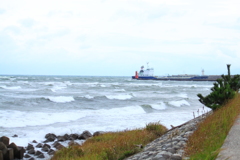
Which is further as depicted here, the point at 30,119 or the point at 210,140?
the point at 30,119

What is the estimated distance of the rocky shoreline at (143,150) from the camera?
233 inches

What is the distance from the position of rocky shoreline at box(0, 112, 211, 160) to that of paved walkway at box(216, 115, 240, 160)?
792 millimetres

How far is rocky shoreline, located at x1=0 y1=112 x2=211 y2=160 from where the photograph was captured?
19.5 feet

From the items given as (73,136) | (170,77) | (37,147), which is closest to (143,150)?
(37,147)

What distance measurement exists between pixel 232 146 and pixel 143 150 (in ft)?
9.08

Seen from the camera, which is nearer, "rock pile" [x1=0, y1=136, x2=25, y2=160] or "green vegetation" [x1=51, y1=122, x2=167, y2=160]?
"green vegetation" [x1=51, y1=122, x2=167, y2=160]

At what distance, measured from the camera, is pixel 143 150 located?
23.9 ft

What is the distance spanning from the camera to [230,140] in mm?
5355

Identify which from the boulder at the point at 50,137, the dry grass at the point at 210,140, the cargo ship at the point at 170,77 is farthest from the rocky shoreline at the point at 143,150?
the cargo ship at the point at 170,77

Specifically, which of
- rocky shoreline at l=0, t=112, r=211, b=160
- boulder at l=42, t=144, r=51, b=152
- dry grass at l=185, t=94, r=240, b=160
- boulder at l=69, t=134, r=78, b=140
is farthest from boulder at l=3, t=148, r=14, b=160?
dry grass at l=185, t=94, r=240, b=160

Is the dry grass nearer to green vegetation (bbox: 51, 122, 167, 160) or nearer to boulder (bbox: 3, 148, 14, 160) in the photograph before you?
green vegetation (bbox: 51, 122, 167, 160)

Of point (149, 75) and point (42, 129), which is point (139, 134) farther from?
point (149, 75)

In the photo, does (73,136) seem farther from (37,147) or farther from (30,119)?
(30,119)

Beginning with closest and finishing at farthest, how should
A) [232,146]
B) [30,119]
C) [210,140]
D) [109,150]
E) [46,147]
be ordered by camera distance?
1. [232,146]
2. [210,140]
3. [109,150]
4. [46,147]
5. [30,119]
